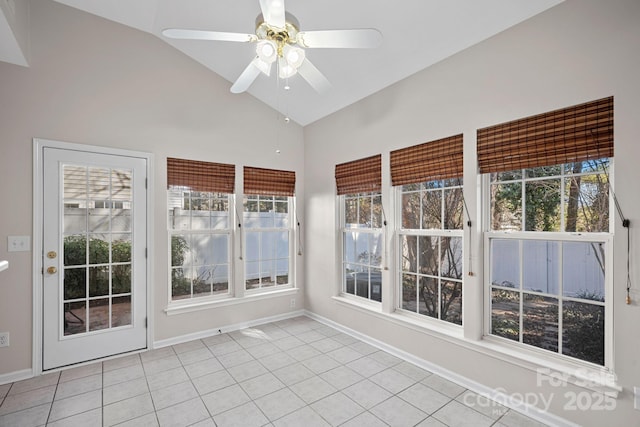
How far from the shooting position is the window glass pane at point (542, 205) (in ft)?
7.20

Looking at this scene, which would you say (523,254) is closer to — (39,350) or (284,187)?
(284,187)

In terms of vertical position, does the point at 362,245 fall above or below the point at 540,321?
above

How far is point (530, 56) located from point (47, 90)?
13.3ft

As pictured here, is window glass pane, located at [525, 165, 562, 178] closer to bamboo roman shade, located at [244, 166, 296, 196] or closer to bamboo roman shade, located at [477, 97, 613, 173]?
bamboo roman shade, located at [477, 97, 613, 173]

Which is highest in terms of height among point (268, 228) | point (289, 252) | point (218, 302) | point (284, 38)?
point (284, 38)

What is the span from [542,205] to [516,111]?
28.4 inches

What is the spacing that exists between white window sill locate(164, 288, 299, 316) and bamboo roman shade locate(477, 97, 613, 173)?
117 inches

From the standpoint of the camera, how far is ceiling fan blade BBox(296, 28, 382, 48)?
171cm

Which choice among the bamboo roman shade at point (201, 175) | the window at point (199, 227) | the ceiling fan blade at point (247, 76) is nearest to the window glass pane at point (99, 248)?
the window at point (199, 227)

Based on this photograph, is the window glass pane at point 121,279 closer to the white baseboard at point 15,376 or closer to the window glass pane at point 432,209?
the white baseboard at point 15,376

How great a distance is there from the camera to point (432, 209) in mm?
2979

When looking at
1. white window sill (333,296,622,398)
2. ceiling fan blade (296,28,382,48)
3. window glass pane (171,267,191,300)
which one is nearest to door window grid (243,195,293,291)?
window glass pane (171,267,191,300)

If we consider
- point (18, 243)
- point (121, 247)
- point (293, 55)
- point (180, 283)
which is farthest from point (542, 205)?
point (18, 243)

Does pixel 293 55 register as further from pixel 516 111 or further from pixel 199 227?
pixel 199 227
